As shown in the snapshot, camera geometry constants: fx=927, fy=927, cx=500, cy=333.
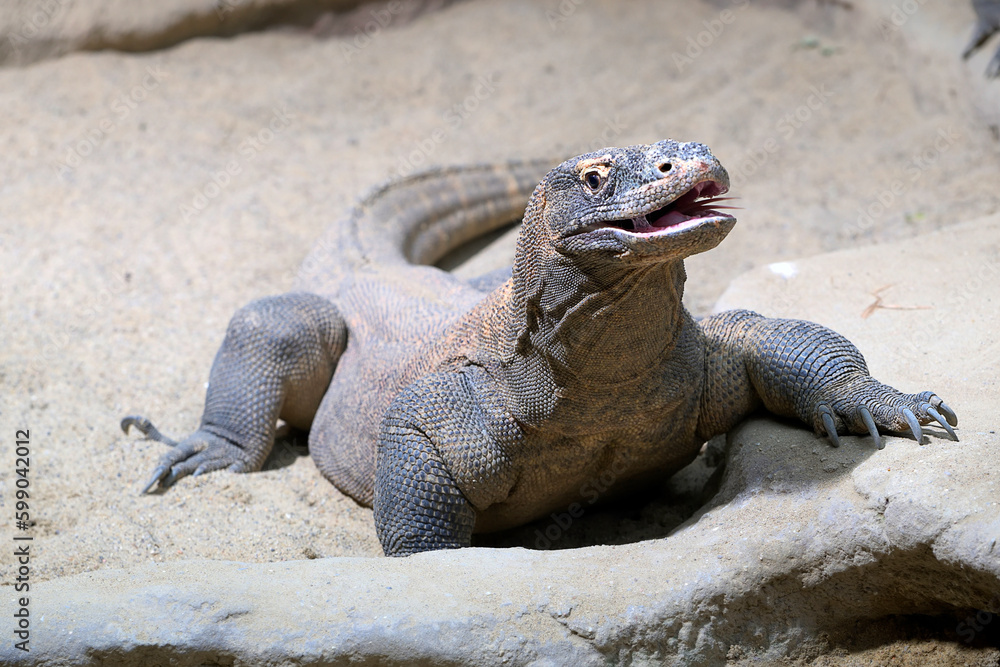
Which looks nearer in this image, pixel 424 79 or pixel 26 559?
pixel 26 559

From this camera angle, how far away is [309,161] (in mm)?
9664

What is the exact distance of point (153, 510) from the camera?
530 cm

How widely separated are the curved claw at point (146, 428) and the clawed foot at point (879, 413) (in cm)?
407

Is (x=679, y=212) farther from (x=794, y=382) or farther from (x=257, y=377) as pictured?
(x=257, y=377)

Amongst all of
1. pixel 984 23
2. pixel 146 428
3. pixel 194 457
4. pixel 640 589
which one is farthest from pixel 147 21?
pixel 640 589

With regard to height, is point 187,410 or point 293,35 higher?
point 293,35

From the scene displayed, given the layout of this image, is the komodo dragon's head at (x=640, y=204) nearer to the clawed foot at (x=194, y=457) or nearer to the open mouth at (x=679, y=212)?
the open mouth at (x=679, y=212)

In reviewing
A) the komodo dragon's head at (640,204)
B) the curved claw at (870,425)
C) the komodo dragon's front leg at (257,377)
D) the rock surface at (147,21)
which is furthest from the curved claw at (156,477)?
the rock surface at (147,21)

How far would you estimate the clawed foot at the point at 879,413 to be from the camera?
3785 millimetres

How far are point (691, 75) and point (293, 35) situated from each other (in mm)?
4963

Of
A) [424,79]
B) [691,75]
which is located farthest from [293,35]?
[691,75]

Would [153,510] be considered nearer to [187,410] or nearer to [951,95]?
[187,410]

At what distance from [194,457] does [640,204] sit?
3.59 metres

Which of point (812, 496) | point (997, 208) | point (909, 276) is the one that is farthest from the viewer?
point (997, 208)
